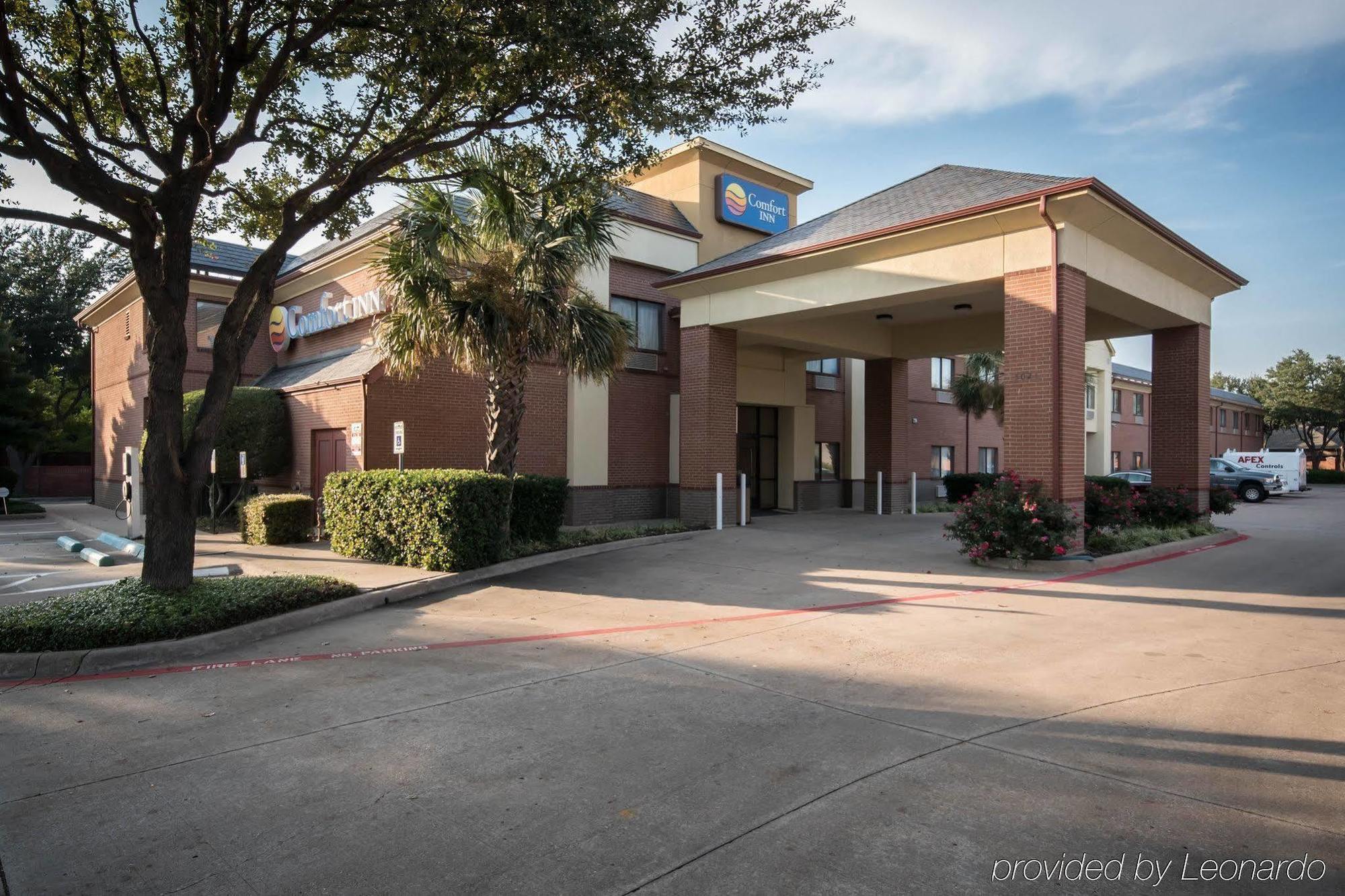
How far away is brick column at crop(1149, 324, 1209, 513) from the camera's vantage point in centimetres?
1784

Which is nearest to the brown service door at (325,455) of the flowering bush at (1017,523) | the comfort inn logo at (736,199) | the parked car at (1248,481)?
the flowering bush at (1017,523)

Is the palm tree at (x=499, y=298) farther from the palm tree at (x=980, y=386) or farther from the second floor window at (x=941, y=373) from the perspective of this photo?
the second floor window at (x=941, y=373)

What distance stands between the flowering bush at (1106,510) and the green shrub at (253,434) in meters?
16.9

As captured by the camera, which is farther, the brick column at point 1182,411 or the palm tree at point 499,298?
the brick column at point 1182,411

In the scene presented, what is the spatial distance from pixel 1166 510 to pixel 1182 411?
270 centimetres

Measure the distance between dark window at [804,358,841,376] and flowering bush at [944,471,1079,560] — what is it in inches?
504

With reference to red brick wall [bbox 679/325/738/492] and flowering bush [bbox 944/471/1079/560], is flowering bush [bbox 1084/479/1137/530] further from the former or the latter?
red brick wall [bbox 679/325/738/492]

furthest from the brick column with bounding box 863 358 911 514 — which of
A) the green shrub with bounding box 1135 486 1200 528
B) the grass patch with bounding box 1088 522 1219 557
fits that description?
the grass patch with bounding box 1088 522 1219 557

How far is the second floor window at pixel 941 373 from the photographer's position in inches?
1246

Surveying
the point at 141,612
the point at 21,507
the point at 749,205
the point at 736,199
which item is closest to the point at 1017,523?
the point at 141,612

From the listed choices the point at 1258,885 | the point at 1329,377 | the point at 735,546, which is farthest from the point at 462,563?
the point at 1329,377

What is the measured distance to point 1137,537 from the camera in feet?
47.0

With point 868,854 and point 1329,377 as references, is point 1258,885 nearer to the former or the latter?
point 868,854

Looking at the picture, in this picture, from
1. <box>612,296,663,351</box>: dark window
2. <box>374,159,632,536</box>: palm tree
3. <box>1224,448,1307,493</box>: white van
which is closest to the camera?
<box>374,159,632,536</box>: palm tree
